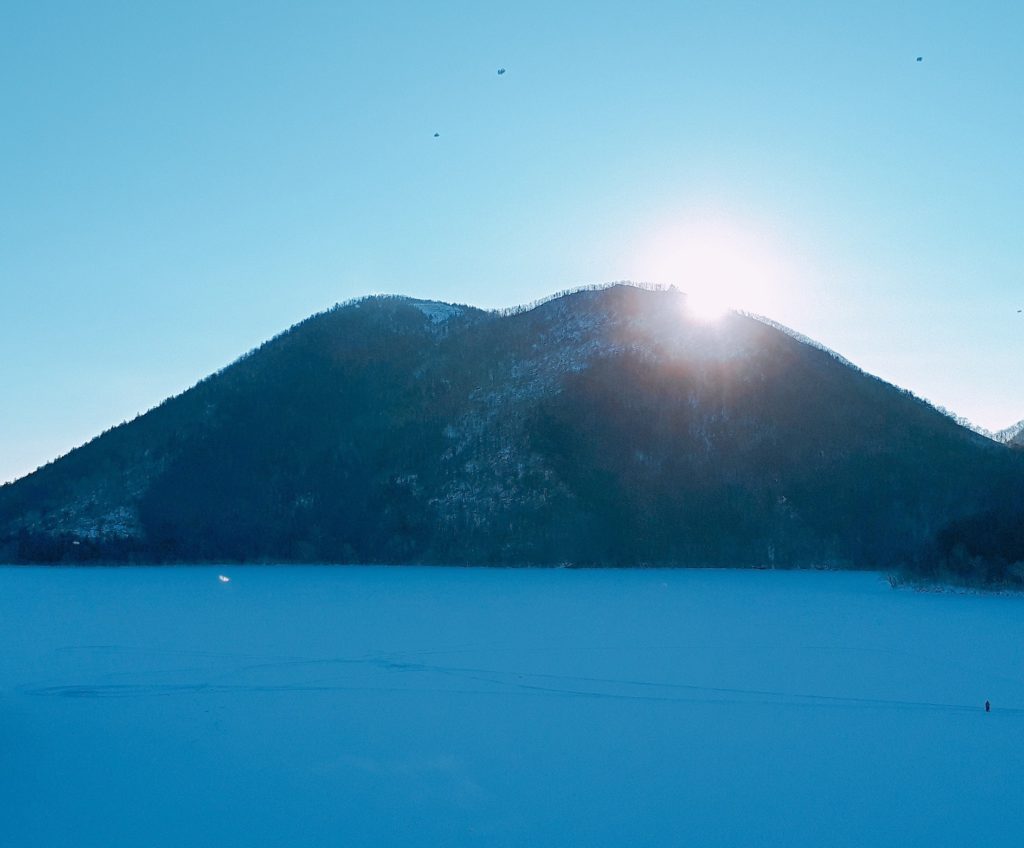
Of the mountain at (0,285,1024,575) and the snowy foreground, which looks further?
the mountain at (0,285,1024,575)

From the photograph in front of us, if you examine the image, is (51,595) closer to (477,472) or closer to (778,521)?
(477,472)

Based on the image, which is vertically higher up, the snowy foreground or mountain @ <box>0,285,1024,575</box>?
mountain @ <box>0,285,1024,575</box>

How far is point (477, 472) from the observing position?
10000 centimetres

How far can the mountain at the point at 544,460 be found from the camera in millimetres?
92812

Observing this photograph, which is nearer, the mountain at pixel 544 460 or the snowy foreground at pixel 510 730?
the snowy foreground at pixel 510 730

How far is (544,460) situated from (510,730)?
79.8 m

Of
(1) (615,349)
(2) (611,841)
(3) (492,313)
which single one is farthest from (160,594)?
(3) (492,313)

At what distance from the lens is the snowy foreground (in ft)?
45.9

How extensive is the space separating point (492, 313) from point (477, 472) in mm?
40755

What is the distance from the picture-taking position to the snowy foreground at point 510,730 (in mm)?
14000

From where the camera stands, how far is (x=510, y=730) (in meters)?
19.4

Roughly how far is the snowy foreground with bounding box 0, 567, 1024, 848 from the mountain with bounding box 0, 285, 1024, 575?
178 feet

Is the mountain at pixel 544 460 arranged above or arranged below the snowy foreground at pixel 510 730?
above

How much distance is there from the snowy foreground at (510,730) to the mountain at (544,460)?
178 feet
